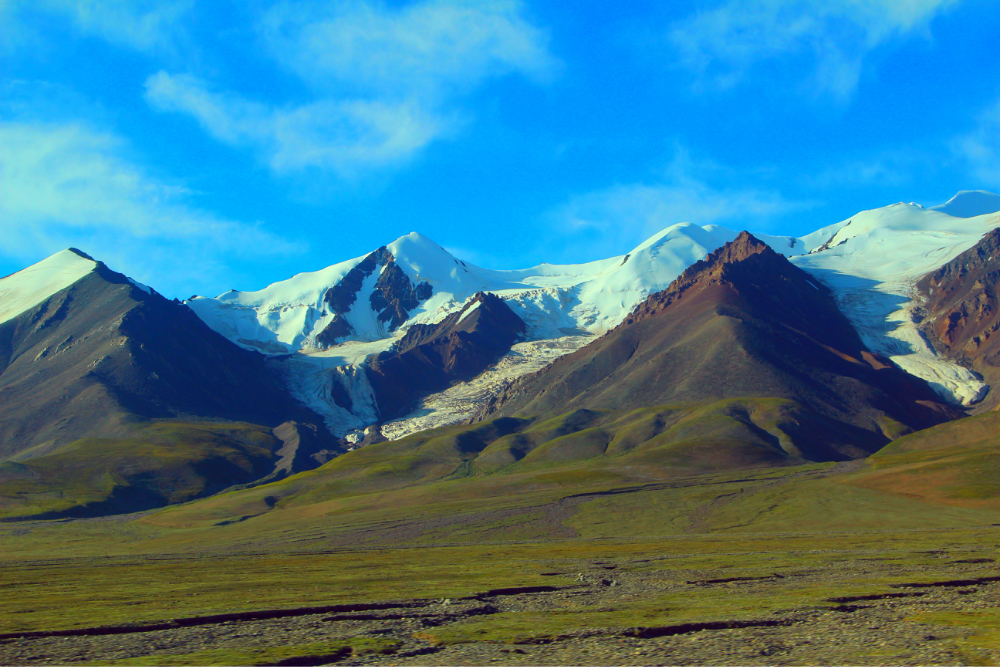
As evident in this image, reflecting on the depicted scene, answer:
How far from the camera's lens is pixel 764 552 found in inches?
2955

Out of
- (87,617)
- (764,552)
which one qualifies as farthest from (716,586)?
(87,617)

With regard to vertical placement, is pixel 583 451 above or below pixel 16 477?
below

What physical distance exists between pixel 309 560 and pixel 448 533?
39716 millimetres

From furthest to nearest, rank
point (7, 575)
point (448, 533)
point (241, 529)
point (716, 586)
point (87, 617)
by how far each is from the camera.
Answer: point (241, 529)
point (448, 533)
point (7, 575)
point (716, 586)
point (87, 617)

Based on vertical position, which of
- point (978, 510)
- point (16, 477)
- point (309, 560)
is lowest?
point (978, 510)

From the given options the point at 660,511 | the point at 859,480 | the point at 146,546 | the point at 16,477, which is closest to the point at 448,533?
the point at 660,511

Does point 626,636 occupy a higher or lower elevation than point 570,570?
higher

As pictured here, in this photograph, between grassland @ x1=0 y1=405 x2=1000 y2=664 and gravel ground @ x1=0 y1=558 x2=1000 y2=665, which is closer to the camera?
gravel ground @ x1=0 y1=558 x2=1000 y2=665

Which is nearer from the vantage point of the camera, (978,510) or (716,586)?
(716,586)

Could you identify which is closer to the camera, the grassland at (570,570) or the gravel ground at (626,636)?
the gravel ground at (626,636)

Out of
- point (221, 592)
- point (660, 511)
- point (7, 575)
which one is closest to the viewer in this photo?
point (221, 592)

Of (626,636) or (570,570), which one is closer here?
(626,636)

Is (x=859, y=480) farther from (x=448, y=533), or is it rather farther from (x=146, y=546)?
(x=146, y=546)

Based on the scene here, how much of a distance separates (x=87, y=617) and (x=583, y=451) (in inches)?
6327
